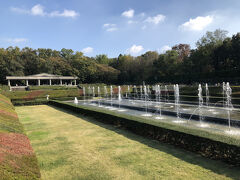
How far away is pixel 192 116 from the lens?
34.4 ft

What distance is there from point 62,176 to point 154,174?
226 centimetres

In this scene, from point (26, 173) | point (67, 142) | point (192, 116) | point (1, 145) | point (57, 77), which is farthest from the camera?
point (57, 77)

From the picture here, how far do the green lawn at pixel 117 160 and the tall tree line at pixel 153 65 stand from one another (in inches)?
1204

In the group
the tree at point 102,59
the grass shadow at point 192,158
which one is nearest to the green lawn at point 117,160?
the grass shadow at point 192,158

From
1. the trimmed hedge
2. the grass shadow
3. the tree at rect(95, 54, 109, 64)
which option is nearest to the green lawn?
the grass shadow

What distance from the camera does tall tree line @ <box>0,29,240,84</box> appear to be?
111 ft

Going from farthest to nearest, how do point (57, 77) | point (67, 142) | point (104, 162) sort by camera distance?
point (57, 77)
point (67, 142)
point (104, 162)

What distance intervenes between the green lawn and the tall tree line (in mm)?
30569

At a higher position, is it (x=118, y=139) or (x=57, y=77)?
(x=57, y=77)

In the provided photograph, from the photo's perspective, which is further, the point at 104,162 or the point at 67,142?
the point at 67,142

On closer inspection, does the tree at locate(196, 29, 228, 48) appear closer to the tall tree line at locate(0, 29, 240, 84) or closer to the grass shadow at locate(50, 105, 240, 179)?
the tall tree line at locate(0, 29, 240, 84)

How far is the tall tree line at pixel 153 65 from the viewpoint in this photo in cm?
3369

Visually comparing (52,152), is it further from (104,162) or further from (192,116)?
(192,116)

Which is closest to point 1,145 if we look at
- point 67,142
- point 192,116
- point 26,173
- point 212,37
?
point 26,173
